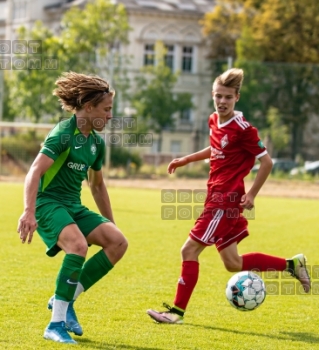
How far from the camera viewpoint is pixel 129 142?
31281mm

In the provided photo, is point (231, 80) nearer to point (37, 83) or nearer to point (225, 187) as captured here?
point (225, 187)

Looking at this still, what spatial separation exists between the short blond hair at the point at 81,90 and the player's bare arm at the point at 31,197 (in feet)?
1.78

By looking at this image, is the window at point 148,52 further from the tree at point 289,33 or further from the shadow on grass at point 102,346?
the shadow on grass at point 102,346

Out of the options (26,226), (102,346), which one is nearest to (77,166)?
(26,226)

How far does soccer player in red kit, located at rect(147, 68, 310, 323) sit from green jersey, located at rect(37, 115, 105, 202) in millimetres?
1104

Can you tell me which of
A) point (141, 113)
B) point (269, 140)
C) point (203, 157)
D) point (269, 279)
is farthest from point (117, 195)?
point (141, 113)

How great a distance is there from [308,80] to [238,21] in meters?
20.1

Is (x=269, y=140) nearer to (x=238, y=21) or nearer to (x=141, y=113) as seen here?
(x=141, y=113)

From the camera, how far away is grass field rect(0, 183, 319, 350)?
593 centimetres

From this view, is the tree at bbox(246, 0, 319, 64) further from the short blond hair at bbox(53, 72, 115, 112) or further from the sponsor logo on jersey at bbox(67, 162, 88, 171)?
the sponsor logo on jersey at bbox(67, 162, 88, 171)

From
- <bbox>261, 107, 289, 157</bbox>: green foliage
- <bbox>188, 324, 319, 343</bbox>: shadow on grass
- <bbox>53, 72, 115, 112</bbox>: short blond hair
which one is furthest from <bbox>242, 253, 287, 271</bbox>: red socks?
<bbox>261, 107, 289, 157</bbox>: green foliage

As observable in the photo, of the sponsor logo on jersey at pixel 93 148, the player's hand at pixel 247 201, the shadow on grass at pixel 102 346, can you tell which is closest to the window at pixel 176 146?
the player's hand at pixel 247 201

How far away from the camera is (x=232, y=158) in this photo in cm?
684

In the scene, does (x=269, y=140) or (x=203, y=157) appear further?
(x=269, y=140)
